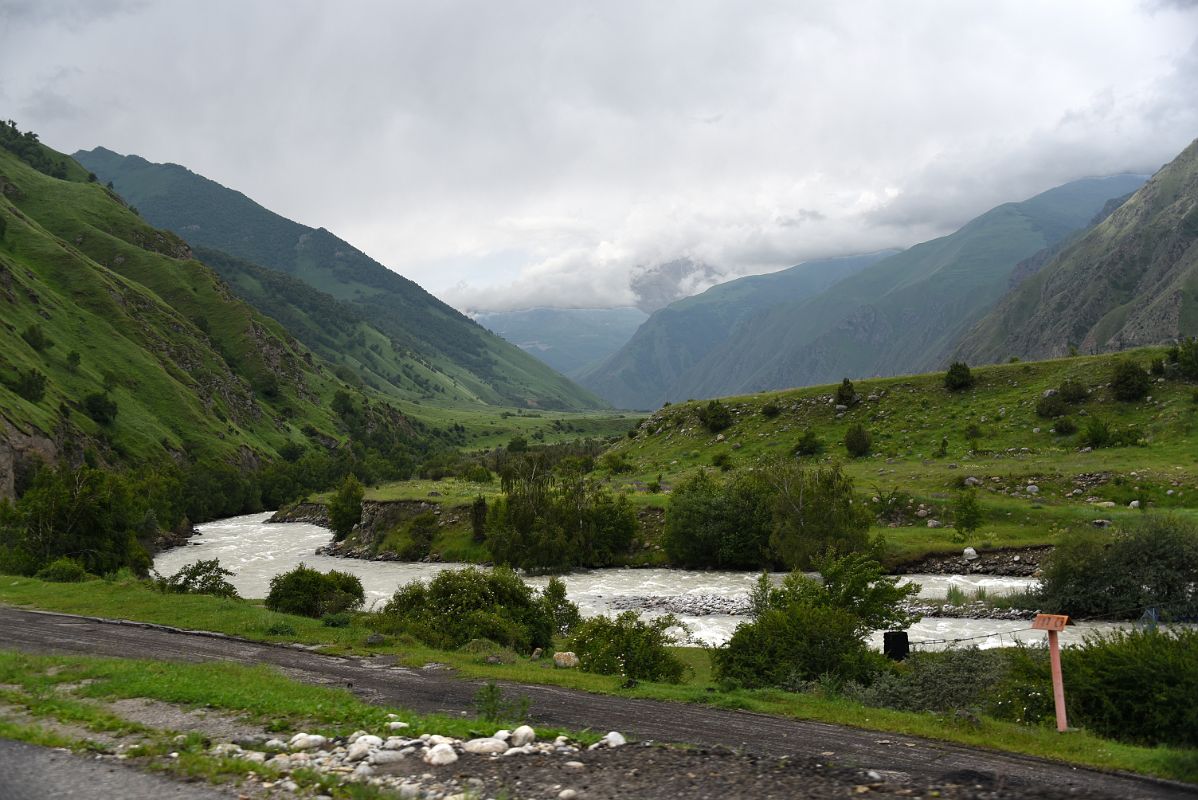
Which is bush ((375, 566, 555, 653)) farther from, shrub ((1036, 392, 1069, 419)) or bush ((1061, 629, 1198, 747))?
shrub ((1036, 392, 1069, 419))

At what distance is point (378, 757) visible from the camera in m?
11.7

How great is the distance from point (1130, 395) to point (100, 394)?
5271 inches

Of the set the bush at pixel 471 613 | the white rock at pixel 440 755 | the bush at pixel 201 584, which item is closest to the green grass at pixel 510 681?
the bush at pixel 471 613

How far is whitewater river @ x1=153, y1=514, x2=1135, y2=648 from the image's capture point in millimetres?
33312

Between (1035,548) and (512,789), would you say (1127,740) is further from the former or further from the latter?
(1035,548)

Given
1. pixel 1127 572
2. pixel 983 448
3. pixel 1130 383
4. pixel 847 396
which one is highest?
pixel 847 396

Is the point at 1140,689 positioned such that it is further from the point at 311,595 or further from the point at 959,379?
the point at 959,379

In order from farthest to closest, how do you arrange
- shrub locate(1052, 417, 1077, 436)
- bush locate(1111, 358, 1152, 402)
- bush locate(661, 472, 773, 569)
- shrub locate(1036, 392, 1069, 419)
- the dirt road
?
1. shrub locate(1036, 392, 1069, 419)
2. bush locate(1111, 358, 1152, 402)
3. shrub locate(1052, 417, 1077, 436)
4. bush locate(661, 472, 773, 569)
5. the dirt road

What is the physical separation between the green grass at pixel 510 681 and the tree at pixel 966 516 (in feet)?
79.3

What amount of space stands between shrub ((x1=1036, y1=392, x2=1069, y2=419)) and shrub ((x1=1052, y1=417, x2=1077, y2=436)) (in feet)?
7.05

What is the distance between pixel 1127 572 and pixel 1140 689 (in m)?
22.0

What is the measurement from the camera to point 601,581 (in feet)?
177

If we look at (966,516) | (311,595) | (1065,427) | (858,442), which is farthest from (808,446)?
(311,595)

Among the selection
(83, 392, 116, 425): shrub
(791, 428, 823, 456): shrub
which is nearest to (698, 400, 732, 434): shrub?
(791, 428, 823, 456): shrub
